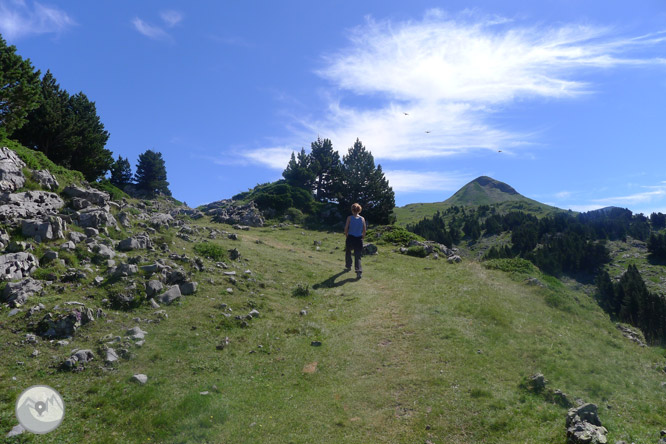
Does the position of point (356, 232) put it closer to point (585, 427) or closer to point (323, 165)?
point (585, 427)

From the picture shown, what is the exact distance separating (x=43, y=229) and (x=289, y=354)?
1247cm

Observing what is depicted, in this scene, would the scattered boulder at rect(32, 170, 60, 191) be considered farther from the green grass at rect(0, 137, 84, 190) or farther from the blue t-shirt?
the blue t-shirt

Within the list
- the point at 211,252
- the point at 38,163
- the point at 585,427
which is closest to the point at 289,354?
the point at 585,427

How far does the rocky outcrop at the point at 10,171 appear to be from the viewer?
17.7 metres

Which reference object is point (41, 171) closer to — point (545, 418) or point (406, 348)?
point (406, 348)

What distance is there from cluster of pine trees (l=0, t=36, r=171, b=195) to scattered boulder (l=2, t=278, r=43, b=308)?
59.0 ft

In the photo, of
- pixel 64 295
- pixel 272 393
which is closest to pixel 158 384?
pixel 272 393

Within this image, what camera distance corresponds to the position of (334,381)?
415 inches

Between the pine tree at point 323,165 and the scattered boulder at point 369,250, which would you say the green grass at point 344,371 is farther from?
the pine tree at point 323,165

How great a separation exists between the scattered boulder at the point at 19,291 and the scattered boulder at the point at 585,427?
635 inches

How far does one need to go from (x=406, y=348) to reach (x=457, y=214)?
13069 centimetres

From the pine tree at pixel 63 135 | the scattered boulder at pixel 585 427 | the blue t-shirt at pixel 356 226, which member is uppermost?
the pine tree at pixel 63 135

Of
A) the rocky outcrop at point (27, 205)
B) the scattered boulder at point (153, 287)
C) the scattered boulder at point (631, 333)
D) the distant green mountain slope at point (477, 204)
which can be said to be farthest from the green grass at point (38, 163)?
the distant green mountain slope at point (477, 204)

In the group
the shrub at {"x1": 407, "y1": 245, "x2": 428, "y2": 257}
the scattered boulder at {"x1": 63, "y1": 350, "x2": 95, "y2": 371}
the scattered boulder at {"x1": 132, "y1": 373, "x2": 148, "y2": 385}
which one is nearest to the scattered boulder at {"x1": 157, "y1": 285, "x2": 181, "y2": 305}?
the scattered boulder at {"x1": 63, "y1": 350, "x2": 95, "y2": 371}
